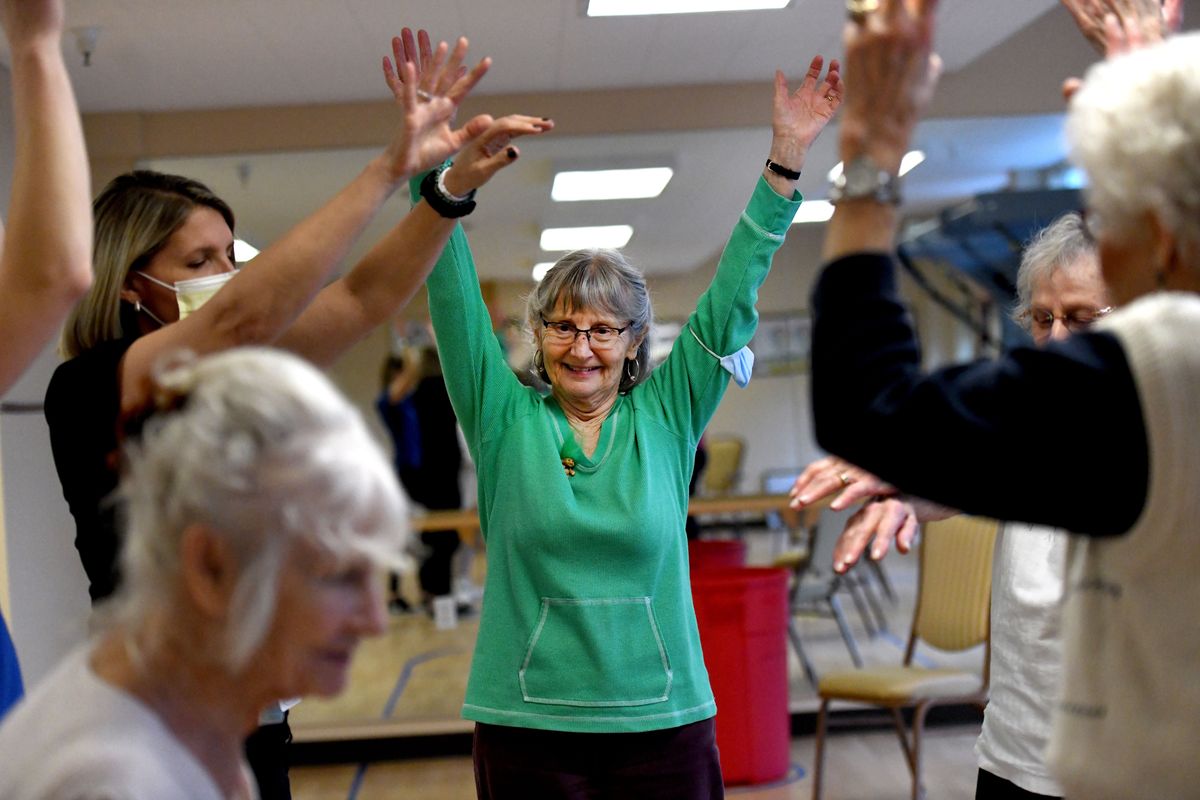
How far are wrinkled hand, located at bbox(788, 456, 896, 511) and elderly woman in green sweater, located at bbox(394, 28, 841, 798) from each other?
34cm

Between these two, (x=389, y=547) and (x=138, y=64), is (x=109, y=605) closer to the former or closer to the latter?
(x=389, y=547)

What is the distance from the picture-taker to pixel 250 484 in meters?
0.85

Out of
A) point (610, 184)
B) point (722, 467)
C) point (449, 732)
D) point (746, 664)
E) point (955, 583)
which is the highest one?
point (610, 184)

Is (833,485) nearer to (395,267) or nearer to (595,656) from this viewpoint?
(595,656)

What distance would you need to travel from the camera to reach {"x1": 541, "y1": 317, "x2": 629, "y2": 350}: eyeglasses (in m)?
2.10

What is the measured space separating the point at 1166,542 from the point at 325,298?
1068mm

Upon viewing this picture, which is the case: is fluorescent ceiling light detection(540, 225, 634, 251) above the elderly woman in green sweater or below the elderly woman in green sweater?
above

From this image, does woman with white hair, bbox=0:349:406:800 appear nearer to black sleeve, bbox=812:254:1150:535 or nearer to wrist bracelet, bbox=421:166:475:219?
black sleeve, bbox=812:254:1150:535

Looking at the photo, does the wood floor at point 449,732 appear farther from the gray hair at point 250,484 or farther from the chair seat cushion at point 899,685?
the gray hair at point 250,484

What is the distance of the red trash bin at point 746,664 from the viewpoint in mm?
4172

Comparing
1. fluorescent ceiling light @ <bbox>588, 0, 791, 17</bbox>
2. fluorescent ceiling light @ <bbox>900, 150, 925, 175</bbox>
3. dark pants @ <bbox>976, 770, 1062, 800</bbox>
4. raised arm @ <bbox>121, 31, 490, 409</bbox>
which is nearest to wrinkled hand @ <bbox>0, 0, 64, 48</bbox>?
raised arm @ <bbox>121, 31, 490, 409</bbox>

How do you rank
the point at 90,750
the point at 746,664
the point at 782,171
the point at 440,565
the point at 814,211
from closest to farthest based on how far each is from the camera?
the point at 90,750, the point at 782,171, the point at 746,664, the point at 440,565, the point at 814,211

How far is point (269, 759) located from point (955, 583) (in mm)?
2853

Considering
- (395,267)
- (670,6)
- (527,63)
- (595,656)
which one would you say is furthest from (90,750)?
(527,63)
